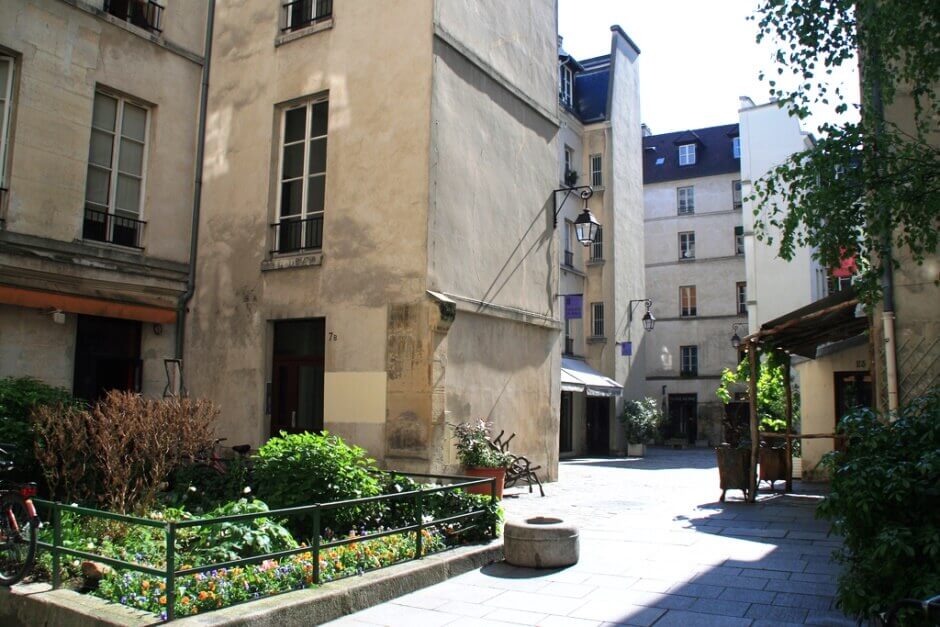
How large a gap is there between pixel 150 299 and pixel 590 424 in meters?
18.7

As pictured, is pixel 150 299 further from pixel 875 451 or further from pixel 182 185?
pixel 875 451

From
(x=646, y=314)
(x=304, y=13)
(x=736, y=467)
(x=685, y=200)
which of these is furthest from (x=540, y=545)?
(x=685, y=200)

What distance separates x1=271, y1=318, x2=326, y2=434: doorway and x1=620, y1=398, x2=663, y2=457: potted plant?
17.3 meters

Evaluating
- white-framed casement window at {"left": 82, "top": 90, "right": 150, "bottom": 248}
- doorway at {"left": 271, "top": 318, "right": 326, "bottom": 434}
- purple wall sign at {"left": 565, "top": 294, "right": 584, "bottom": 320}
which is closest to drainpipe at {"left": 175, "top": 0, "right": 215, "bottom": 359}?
white-framed casement window at {"left": 82, "top": 90, "right": 150, "bottom": 248}

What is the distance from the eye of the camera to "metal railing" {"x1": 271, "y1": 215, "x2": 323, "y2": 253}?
1406cm

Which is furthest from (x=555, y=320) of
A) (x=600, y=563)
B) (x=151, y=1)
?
(x=151, y=1)

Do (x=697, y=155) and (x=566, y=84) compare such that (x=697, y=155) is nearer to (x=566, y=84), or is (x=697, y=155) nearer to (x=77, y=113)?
(x=566, y=84)

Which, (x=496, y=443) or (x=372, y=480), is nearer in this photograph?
(x=372, y=480)

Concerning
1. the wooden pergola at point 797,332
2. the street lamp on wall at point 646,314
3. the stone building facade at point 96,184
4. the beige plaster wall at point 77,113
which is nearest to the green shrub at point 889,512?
the wooden pergola at point 797,332

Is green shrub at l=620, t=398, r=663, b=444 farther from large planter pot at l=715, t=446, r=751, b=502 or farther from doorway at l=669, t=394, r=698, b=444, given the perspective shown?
large planter pot at l=715, t=446, r=751, b=502

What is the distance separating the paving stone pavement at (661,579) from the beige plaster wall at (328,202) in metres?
4.10

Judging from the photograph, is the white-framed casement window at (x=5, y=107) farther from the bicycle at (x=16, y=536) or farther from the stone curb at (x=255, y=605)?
the stone curb at (x=255, y=605)

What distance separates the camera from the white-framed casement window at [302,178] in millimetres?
14172

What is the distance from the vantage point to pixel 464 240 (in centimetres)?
1372
